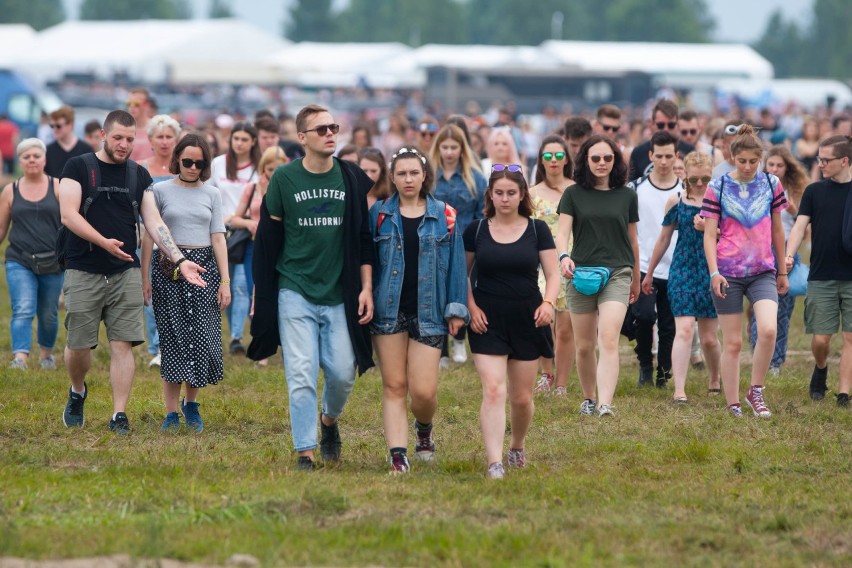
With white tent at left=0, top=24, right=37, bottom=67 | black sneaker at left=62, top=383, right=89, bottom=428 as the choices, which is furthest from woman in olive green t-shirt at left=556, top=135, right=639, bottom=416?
white tent at left=0, top=24, right=37, bottom=67

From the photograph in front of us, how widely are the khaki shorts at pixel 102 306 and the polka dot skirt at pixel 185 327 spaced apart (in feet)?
0.49

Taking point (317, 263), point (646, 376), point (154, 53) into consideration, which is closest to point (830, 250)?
point (646, 376)

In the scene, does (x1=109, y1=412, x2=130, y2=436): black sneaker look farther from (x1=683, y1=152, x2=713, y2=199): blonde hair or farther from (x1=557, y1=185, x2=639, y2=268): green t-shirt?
(x1=683, y1=152, x2=713, y2=199): blonde hair

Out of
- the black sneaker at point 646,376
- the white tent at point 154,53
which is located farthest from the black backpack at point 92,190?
the white tent at point 154,53

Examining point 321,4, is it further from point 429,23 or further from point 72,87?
point 72,87

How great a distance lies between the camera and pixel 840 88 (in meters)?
71.1

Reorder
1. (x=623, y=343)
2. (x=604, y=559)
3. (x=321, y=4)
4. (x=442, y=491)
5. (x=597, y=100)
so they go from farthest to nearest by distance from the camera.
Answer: (x=321, y=4), (x=597, y=100), (x=623, y=343), (x=442, y=491), (x=604, y=559)

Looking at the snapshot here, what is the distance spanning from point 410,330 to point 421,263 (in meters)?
0.40

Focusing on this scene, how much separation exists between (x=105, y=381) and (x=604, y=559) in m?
6.23

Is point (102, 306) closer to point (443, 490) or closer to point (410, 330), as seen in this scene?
point (410, 330)

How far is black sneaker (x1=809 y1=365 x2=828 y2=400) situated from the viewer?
36.2 ft

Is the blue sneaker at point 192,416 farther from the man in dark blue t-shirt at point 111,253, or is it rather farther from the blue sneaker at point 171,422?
the man in dark blue t-shirt at point 111,253

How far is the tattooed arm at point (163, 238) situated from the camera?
8.97 metres

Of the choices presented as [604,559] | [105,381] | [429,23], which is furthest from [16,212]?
[429,23]
